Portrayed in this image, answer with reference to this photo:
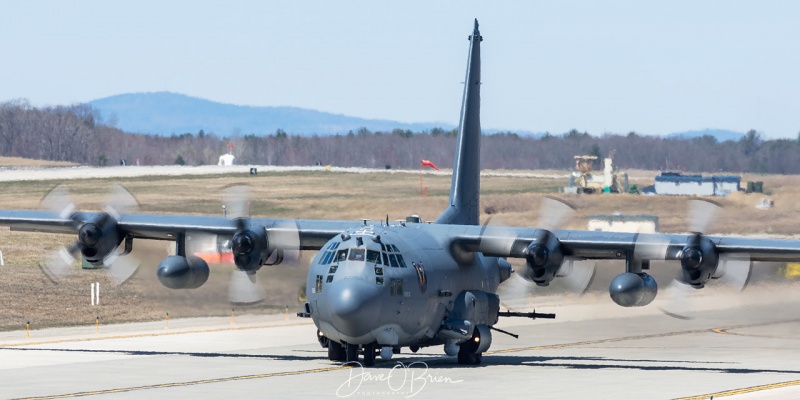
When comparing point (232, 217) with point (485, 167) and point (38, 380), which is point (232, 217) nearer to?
point (38, 380)

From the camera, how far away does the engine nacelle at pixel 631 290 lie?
106 ft

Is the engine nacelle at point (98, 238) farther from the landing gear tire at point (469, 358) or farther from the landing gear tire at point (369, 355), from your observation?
the landing gear tire at point (469, 358)

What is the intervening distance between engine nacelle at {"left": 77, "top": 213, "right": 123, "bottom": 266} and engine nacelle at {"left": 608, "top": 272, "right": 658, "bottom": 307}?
555 inches

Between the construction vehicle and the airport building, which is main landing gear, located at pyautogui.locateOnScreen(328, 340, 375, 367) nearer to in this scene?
the construction vehicle

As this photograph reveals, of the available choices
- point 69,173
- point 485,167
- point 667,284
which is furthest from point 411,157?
point 667,284

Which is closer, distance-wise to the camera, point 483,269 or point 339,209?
point 483,269

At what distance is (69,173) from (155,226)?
253 feet

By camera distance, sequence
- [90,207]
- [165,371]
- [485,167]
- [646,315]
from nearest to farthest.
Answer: [165,371], [646,315], [90,207], [485,167]

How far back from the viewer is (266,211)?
83375 millimetres

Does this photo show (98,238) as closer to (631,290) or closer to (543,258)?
(543,258)

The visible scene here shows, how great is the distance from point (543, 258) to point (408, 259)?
11.7ft

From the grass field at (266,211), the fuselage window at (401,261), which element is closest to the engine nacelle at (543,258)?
the fuselage window at (401,261)

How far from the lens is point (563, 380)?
31.0 metres

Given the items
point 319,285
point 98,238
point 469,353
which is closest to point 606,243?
point 469,353
